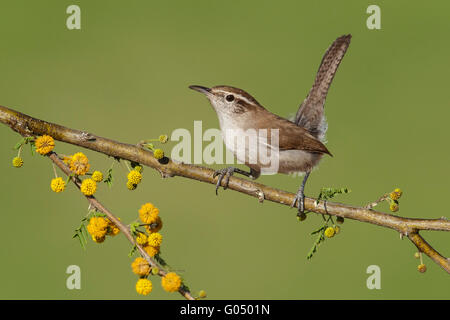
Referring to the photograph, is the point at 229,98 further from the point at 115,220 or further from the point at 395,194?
the point at 115,220

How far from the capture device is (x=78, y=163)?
6.75 feet

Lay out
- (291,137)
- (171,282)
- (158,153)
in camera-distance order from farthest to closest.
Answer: (291,137) → (158,153) → (171,282)

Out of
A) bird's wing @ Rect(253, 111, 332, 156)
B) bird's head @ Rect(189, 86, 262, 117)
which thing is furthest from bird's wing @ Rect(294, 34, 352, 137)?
bird's head @ Rect(189, 86, 262, 117)

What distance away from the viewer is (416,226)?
7.57ft

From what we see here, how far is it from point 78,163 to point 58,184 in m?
0.12

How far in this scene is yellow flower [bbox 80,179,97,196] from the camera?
200 centimetres

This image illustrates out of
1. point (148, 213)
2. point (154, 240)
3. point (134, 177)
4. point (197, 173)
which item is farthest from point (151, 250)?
point (197, 173)

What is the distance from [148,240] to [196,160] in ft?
2.27

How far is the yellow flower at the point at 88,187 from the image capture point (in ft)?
6.57

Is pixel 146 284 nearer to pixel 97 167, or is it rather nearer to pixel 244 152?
pixel 244 152

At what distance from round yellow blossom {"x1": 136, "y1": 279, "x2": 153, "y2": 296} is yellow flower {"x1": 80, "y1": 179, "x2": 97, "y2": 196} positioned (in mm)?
422

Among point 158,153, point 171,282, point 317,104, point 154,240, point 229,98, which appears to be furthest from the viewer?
point 317,104

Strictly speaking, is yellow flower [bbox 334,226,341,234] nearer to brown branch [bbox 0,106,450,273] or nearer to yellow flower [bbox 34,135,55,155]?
brown branch [bbox 0,106,450,273]

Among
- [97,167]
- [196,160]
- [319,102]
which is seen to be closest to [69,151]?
[97,167]
